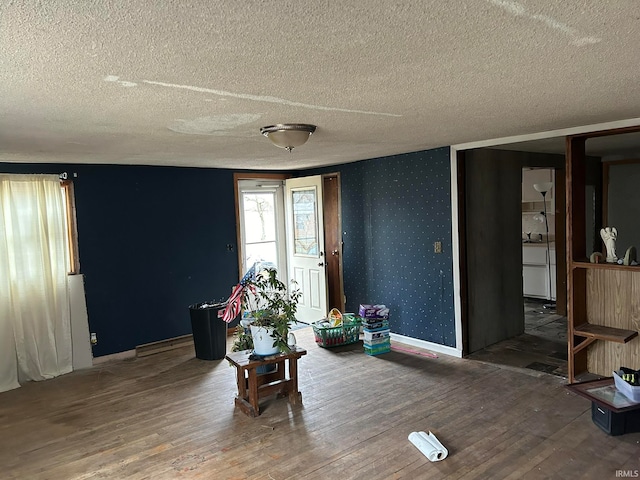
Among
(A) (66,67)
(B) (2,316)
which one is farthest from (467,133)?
(B) (2,316)

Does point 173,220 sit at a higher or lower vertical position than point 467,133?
lower

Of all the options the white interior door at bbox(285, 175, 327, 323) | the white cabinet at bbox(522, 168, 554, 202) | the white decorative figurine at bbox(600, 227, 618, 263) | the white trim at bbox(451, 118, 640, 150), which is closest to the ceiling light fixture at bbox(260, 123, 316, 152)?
the white trim at bbox(451, 118, 640, 150)

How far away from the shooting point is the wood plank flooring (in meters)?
2.83

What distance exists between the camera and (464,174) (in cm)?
477

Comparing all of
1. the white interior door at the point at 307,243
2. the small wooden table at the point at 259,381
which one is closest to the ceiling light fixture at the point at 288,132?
the small wooden table at the point at 259,381

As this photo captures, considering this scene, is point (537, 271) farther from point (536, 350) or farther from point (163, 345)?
point (163, 345)

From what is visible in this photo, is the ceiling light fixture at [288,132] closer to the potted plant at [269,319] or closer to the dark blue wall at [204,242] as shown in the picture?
the potted plant at [269,319]

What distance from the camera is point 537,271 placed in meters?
7.19

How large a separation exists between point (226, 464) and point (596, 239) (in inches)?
220

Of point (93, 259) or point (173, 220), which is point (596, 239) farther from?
point (93, 259)

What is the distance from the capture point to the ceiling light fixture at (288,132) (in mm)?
3053

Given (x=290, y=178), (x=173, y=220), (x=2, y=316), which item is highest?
(x=290, y=178)

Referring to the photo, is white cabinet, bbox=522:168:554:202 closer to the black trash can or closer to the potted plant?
the potted plant

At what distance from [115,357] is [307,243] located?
2699 mm
